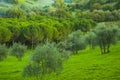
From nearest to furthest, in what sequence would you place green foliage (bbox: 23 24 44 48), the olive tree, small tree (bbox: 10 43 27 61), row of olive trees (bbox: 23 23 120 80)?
row of olive trees (bbox: 23 23 120 80) → small tree (bbox: 10 43 27 61) → the olive tree → green foliage (bbox: 23 24 44 48)

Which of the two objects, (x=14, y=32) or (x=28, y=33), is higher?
(x=14, y=32)

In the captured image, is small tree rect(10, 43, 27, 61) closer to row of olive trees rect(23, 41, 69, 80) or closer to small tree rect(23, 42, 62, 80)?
row of olive trees rect(23, 41, 69, 80)

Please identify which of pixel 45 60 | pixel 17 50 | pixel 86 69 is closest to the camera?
pixel 45 60

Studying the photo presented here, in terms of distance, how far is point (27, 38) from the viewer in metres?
154

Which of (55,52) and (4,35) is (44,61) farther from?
(4,35)

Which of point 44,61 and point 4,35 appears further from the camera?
point 4,35

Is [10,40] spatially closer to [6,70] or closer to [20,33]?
[20,33]

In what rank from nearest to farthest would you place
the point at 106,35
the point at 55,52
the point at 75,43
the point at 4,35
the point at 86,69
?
the point at 55,52
the point at 86,69
the point at 106,35
the point at 75,43
the point at 4,35

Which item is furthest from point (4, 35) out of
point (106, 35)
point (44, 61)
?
point (44, 61)

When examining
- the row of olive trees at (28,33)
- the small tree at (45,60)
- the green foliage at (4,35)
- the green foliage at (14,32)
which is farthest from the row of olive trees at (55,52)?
the green foliage at (14,32)

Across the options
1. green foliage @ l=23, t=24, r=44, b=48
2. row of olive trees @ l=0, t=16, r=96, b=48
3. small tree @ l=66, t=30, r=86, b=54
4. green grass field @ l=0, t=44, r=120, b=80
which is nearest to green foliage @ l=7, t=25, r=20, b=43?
row of olive trees @ l=0, t=16, r=96, b=48

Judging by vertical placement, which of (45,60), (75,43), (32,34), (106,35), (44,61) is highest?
(106,35)

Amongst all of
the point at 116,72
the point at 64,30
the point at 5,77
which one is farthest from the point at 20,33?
the point at 116,72

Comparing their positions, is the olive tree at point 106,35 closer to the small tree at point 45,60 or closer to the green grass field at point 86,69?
the green grass field at point 86,69
